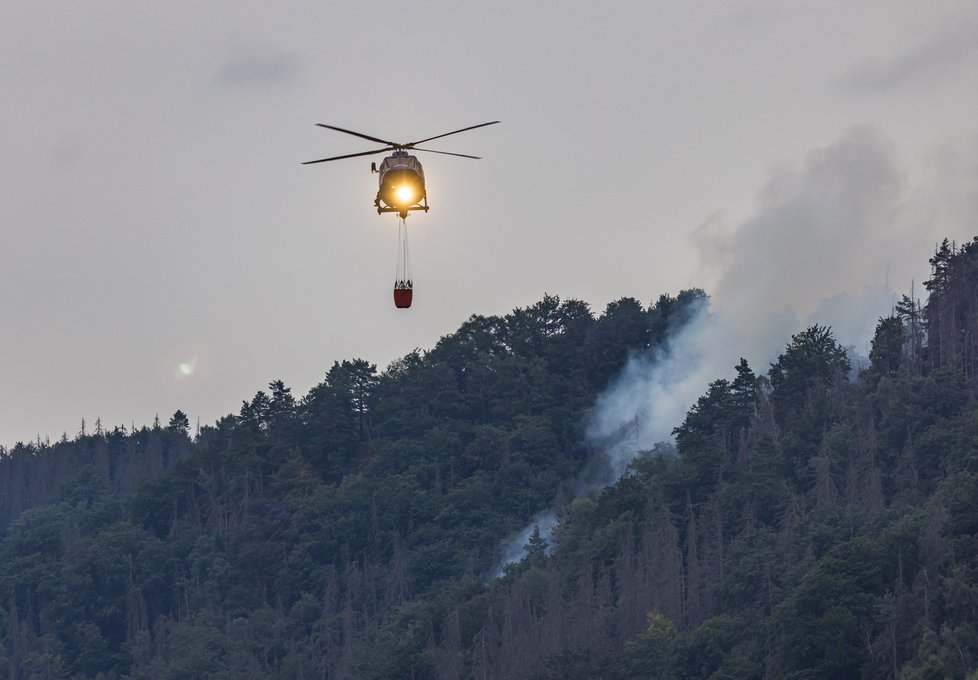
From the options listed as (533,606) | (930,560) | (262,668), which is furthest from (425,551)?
(930,560)

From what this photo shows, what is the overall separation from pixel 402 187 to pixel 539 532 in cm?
8788

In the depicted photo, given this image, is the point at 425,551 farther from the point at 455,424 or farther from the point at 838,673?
the point at 838,673

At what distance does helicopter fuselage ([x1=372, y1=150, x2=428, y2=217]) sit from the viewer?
73625 millimetres

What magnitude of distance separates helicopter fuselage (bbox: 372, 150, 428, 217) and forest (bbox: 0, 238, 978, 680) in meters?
40.6

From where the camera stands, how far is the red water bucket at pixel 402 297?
238 ft

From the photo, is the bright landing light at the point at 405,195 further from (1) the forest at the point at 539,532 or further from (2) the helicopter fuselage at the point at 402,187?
(1) the forest at the point at 539,532

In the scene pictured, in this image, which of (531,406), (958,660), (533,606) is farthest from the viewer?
(531,406)

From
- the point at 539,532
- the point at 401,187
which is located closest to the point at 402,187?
the point at 401,187

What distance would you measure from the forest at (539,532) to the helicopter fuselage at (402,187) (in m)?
40.6

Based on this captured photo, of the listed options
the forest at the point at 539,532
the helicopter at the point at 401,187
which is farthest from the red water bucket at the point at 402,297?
the forest at the point at 539,532

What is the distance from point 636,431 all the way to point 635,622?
46721 mm

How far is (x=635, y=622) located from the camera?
126688 millimetres

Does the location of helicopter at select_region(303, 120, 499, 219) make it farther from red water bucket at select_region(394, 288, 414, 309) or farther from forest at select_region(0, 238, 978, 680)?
forest at select_region(0, 238, 978, 680)

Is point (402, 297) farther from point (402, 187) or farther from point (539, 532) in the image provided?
point (539, 532)
